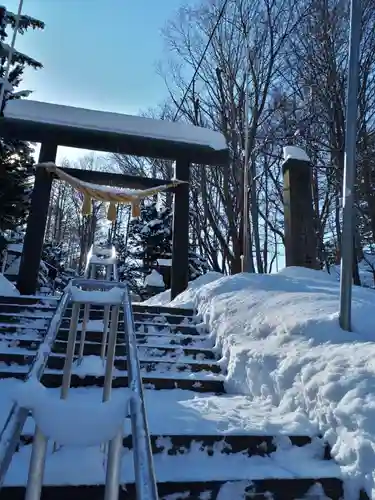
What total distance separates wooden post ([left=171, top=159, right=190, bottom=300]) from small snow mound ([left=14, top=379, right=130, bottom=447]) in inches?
227

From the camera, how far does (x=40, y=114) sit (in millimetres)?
6805

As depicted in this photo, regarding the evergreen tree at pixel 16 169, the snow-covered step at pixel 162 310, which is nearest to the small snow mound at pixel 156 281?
the evergreen tree at pixel 16 169

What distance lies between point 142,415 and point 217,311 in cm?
349

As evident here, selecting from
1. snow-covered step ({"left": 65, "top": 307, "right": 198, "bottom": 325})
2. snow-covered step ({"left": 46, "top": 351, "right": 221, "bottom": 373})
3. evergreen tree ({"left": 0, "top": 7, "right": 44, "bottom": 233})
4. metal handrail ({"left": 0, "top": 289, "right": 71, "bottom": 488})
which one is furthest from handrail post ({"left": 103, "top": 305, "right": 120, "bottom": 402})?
evergreen tree ({"left": 0, "top": 7, "right": 44, "bottom": 233})

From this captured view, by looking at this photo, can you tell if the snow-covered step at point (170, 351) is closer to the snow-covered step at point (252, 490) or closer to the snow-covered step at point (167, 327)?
the snow-covered step at point (167, 327)

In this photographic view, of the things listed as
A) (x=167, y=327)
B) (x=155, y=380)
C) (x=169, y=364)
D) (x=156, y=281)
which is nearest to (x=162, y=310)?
(x=167, y=327)

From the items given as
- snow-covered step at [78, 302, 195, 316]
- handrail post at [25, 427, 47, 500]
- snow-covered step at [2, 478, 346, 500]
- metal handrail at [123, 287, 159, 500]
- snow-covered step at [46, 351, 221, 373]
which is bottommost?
snow-covered step at [2, 478, 346, 500]

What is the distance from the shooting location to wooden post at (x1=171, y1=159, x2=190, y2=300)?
6.89 metres

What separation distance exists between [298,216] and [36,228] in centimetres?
412

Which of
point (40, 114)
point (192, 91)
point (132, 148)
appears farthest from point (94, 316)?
point (192, 91)

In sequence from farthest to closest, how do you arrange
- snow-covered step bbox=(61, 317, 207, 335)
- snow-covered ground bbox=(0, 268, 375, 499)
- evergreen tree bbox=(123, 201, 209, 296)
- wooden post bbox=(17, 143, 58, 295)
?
evergreen tree bbox=(123, 201, 209, 296) → wooden post bbox=(17, 143, 58, 295) → snow-covered step bbox=(61, 317, 207, 335) → snow-covered ground bbox=(0, 268, 375, 499)

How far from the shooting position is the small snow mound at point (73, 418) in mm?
990

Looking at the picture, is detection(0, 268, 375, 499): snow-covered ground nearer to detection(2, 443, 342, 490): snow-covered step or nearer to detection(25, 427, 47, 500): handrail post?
detection(2, 443, 342, 490): snow-covered step

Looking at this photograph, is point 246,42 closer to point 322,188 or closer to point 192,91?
point 192,91
